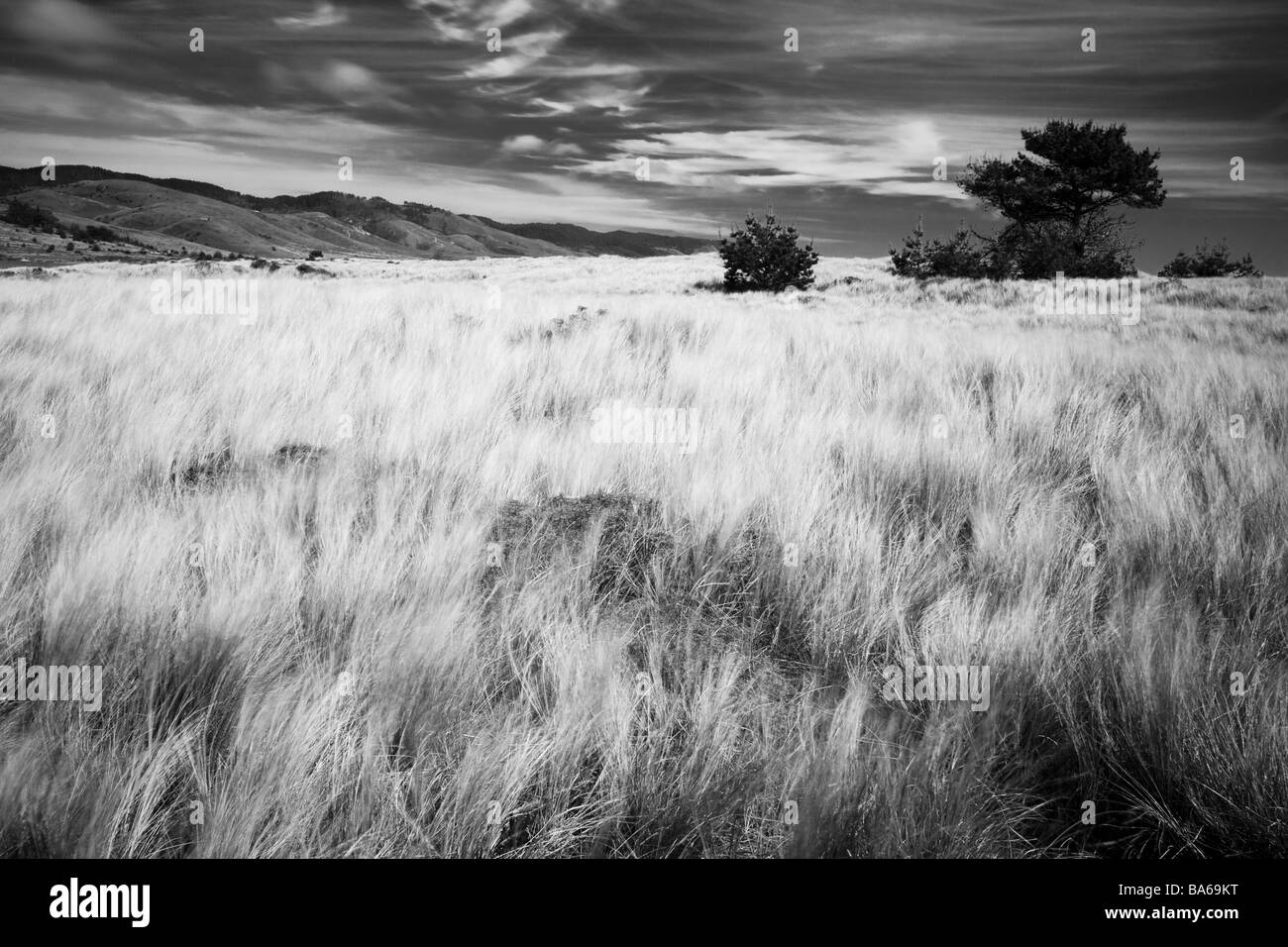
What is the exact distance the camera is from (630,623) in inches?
89.3

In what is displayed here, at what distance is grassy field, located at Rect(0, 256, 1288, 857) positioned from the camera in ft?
5.12

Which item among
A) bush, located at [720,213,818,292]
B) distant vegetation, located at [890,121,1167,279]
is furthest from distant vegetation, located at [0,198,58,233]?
distant vegetation, located at [890,121,1167,279]

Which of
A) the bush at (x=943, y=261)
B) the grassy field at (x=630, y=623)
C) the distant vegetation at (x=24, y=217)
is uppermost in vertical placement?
the distant vegetation at (x=24, y=217)

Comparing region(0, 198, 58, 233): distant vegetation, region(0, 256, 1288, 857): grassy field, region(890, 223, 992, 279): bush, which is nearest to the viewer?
region(0, 256, 1288, 857): grassy field

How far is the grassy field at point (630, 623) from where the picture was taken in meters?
1.56

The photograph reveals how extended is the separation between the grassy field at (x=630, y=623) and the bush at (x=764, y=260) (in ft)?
69.8

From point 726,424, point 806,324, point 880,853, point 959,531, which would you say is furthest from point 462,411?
point 806,324

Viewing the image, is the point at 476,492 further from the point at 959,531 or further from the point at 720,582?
the point at 959,531

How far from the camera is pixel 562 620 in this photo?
2.22 m

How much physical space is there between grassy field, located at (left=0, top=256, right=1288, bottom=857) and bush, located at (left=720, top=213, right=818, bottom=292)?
21.3 meters

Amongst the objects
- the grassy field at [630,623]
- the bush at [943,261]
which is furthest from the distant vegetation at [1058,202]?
the grassy field at [630,623]

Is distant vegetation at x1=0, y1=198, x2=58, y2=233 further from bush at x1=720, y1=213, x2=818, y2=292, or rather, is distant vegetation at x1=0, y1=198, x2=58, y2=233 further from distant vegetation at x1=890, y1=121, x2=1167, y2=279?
distant vegetation at x1=890, y1=121, x2=1167, y2=279

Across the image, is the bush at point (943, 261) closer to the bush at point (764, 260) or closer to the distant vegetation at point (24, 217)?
the bush at point (764, 260)
